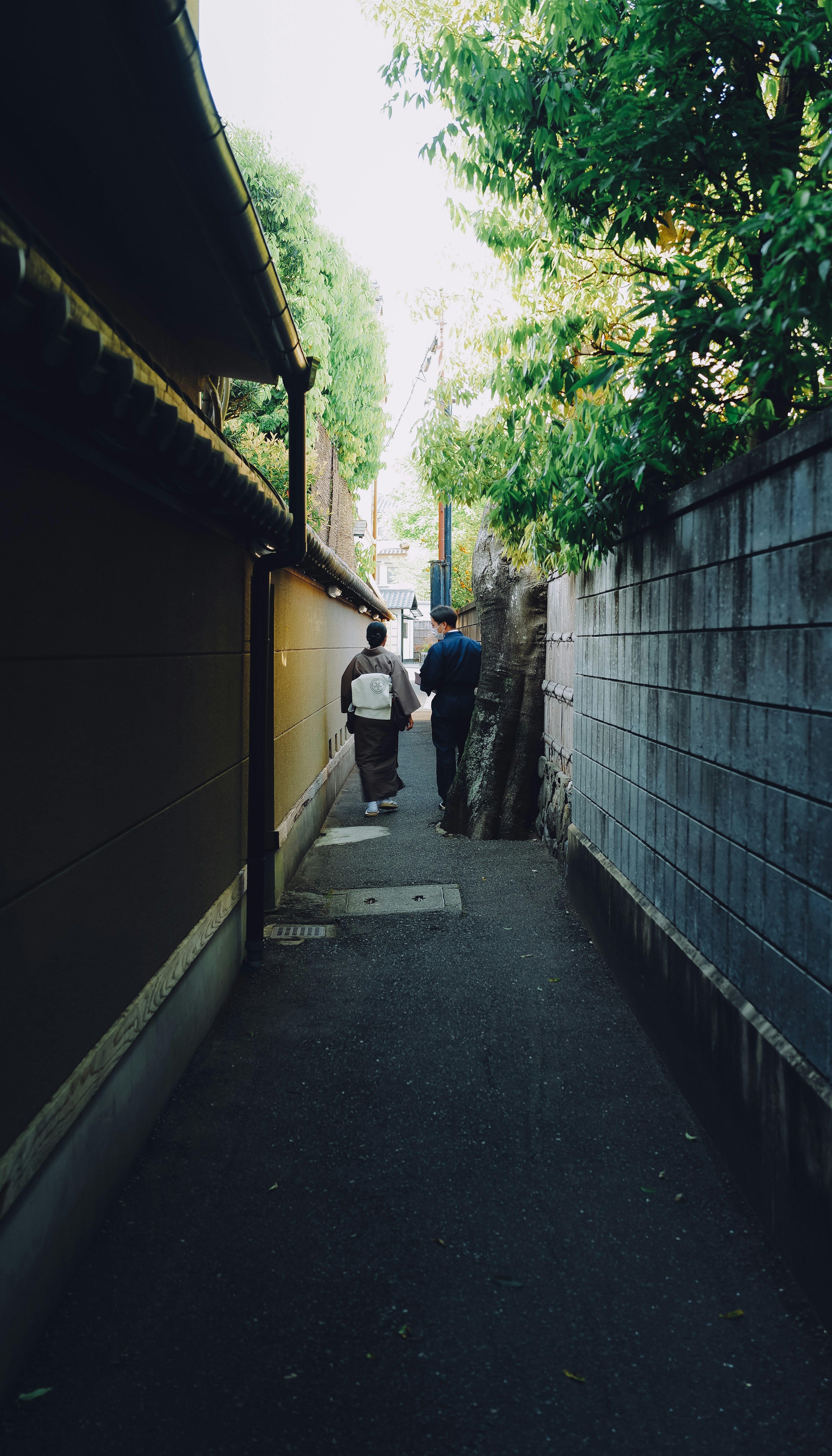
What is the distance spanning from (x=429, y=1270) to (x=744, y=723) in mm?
1819

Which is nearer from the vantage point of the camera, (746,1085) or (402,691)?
(746,1085)

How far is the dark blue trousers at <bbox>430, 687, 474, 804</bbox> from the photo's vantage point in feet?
31.8

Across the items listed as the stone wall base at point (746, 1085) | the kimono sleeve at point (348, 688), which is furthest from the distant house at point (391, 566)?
the stone wall base at point (746, 1085)

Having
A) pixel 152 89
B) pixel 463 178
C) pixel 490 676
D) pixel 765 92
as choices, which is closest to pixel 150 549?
pixel 152 89

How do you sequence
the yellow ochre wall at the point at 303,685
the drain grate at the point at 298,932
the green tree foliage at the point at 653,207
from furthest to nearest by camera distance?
1. the yellow ochre wall at the point at 303,685
2. the drain grate at the point at 298,932
3. the green tree foliage at the point at 653,207

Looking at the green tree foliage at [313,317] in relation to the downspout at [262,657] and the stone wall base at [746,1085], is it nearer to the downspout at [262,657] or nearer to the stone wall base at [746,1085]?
the downspout at [262,657]

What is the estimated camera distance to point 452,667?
379 inches

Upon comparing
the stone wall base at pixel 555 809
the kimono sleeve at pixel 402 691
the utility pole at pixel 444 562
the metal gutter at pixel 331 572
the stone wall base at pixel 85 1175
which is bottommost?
the stone wall base at pixel 85 1175

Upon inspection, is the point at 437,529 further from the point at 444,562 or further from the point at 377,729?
the point at 377,729

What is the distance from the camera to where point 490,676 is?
8.78 m

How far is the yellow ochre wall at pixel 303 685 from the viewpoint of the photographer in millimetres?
6703

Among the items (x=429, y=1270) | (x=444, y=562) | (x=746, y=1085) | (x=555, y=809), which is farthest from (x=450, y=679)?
(x=444, y=562)

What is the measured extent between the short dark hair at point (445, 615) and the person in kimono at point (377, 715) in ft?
1.80

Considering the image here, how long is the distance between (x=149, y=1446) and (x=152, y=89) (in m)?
3.23
